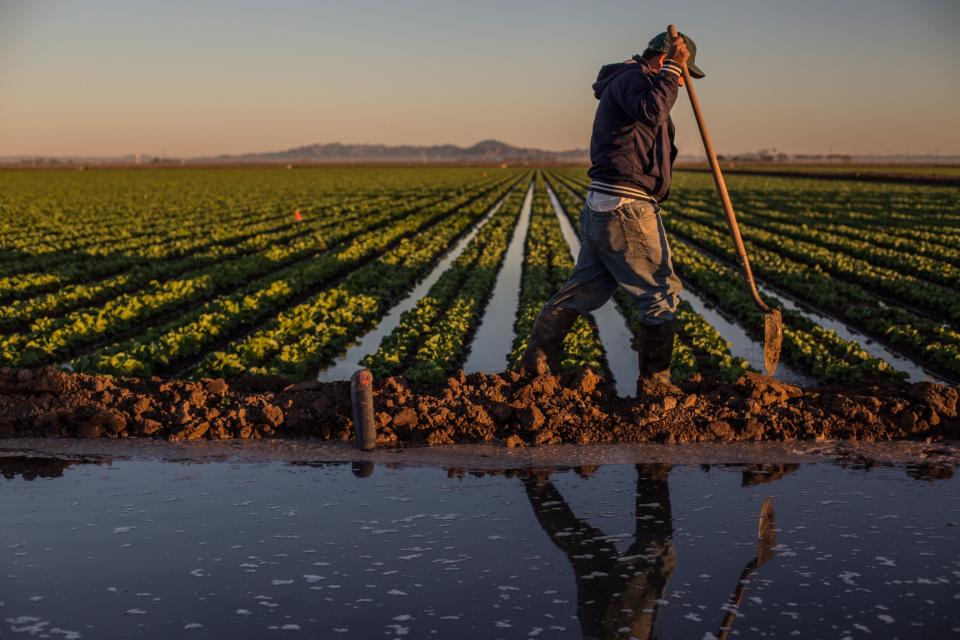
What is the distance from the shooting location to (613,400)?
266 inches

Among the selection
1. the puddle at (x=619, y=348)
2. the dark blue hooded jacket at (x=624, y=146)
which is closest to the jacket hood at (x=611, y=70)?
the dark blue hooded jacket at (x=624, y=146)

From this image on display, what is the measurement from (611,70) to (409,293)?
30.9 feet

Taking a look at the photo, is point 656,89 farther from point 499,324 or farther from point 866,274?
point 866,274

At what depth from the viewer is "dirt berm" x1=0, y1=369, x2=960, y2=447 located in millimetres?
6324

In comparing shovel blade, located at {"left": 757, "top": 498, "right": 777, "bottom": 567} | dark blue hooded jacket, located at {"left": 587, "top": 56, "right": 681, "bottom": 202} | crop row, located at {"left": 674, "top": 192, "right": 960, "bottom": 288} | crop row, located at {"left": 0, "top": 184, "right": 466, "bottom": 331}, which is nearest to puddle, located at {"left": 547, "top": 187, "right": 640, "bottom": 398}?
dark blue hooded jacket, located at {"left": 587, "top": 56, "right": 681, "bottom": 202}

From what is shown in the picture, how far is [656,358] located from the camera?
680 centimetres

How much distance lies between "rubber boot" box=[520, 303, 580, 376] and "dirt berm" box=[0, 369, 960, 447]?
277 millimetres

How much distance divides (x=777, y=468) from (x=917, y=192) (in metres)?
47.9

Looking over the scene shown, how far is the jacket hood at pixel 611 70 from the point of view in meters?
6.38

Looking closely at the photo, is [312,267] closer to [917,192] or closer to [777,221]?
[777,221]

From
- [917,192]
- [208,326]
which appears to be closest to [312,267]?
[208,326]

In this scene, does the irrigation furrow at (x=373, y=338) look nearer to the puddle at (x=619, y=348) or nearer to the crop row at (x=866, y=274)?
the puddle at (x=619, y=348)

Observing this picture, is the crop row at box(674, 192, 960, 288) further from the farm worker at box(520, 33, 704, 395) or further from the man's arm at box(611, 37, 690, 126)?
the man's arm at box(611, 37, 690, 126)

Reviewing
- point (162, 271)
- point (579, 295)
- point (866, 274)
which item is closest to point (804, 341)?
point (579, 295)
